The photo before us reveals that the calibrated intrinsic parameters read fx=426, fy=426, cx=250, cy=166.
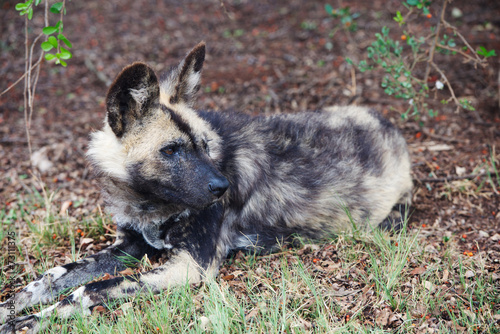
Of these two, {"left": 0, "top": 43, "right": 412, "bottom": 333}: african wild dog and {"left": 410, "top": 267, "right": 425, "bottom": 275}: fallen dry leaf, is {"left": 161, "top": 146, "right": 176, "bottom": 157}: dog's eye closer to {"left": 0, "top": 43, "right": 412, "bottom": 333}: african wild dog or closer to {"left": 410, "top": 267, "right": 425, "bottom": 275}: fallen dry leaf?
{"left": 0, "top": 43, "right": 412, "bottom": 333}: african wild dog

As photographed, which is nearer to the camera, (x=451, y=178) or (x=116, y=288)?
(x=116, y=288)

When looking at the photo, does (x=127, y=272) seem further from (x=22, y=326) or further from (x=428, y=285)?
(x=428, y=285)

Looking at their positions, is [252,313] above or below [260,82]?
below

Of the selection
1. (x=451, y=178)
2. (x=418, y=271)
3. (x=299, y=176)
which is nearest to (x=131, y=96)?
(x=299, y=176)

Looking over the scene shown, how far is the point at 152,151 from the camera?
2941 millimetres

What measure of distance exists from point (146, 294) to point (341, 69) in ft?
15.6

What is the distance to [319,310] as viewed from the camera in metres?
2.66

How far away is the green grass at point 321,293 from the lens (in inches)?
99.4

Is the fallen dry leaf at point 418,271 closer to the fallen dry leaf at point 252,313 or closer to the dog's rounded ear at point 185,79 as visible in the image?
the fallen dry leaf at point 252,313

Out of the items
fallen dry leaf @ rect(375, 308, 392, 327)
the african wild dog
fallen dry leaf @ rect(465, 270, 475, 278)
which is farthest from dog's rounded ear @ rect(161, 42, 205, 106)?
fallen dry leaf @ rect(465, 270, 475, 278)

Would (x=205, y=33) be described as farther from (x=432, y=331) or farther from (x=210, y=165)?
(x=432, y=331)

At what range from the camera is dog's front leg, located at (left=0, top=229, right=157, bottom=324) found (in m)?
2.83

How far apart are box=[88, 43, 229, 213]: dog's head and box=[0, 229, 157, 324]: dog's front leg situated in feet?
1.48

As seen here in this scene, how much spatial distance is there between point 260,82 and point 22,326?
4680 millimetres
